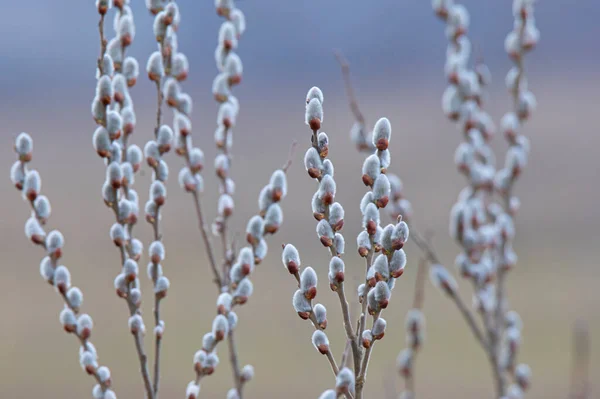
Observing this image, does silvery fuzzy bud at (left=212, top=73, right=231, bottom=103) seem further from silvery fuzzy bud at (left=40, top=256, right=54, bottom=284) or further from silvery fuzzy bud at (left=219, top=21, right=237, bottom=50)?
silvery fuzzy bud at (left=40, top=256, right=54, bottom=284)

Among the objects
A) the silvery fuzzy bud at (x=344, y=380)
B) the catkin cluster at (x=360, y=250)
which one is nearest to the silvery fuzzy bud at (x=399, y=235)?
the catkin cluster at (x=360, y=250)

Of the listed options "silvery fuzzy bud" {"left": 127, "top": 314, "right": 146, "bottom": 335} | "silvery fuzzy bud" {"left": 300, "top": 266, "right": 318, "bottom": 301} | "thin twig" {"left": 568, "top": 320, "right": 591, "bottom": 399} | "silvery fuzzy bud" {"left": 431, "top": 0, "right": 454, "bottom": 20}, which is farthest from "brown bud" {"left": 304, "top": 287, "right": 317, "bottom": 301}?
"silvery fuzzy bud" {"left": 431, "top": 0, "right": 454, "bottom": 20}

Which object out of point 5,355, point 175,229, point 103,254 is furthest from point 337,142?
point 5,355

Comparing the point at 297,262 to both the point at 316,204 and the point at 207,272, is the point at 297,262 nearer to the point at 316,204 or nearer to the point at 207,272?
the point at 316,204

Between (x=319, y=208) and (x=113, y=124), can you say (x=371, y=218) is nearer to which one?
(x=319, y=208)

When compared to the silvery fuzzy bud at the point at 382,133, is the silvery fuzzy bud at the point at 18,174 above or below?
above

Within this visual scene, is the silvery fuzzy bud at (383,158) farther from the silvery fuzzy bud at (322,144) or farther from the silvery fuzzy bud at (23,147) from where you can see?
the silvery fuzzy bud at (23,147)

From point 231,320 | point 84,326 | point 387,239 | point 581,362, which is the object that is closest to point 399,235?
point 387,239
